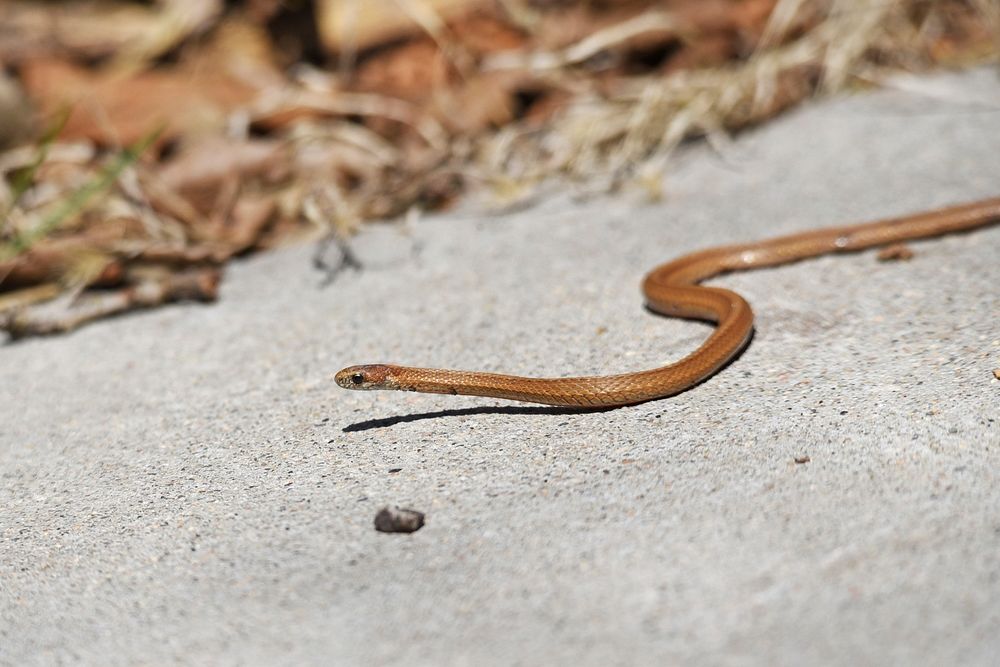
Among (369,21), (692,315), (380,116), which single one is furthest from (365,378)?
(369,21)

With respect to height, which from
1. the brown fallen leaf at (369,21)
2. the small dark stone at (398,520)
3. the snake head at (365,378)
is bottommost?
the snake head at (365,378)

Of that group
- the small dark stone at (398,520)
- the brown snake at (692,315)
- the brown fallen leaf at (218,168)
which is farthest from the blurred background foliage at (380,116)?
the small dark stone at (398,520)

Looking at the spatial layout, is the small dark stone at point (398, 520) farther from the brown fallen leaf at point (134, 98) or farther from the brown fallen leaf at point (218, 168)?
the brown fallen leaf at point (134, 98)

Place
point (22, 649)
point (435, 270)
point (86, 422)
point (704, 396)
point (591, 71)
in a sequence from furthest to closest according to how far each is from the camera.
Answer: point (591, 71) < point (435, 270) < point (86, 422) < point (704, 396) < point (22, 649)

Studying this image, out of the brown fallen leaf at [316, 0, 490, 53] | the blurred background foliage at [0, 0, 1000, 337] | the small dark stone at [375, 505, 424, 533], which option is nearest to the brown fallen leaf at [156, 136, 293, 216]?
the blurred background foliage at [0, 0, 1000, 337]

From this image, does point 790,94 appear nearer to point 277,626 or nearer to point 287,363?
point 287,363

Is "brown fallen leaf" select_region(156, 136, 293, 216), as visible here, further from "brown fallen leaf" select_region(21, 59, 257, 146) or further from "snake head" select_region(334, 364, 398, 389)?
"snake head" select_region(334, 364, 398, 389)

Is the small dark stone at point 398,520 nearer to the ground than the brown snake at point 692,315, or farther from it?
nearer to the ground

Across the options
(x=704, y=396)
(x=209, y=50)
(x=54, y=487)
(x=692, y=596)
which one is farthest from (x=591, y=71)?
(x=692, y=596)
